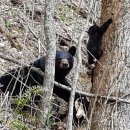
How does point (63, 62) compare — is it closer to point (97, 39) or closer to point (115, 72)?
point (97, 39)

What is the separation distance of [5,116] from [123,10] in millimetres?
2091

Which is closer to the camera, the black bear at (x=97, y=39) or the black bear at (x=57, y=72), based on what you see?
the black bear at (x=97, y=39)

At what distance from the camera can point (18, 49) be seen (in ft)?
27.6

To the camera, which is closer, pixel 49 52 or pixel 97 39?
pixel 49 52

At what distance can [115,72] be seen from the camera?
529 centimetres

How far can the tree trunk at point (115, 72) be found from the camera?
17.1ft

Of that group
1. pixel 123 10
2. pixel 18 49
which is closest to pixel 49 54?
pixel 123 10

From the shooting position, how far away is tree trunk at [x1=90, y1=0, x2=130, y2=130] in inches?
205

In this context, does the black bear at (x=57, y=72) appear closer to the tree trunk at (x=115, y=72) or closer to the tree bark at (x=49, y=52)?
the tree trunk at (x=115, y=72)

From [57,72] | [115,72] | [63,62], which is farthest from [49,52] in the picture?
[57,72]

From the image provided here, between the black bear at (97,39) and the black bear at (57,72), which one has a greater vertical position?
the black bear at (97,39)

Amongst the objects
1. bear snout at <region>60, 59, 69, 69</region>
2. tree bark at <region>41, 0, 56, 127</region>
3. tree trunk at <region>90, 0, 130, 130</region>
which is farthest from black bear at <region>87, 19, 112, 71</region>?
bear snout at <region>60, 59, 69, 69</region>

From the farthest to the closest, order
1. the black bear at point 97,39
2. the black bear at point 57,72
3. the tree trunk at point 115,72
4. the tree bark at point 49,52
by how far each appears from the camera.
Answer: the black bear at point 57,72, the black bear at point 97,39, the tree trunk at point 115,72, the tree bark at point 49,52

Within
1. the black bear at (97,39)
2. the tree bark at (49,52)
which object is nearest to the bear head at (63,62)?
the black bear at (97,39)
